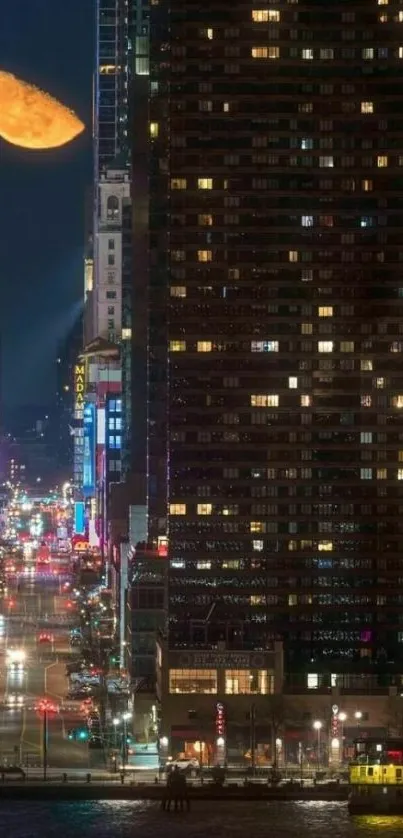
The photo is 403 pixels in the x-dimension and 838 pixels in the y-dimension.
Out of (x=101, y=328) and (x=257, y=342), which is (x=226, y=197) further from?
(x=101, y=328)

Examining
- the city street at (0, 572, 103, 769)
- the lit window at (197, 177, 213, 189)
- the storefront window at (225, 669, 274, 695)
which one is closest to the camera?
the city street at (0, 572, 103, 769)

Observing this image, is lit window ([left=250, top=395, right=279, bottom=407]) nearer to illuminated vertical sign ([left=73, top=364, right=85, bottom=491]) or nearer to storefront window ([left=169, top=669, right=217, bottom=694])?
storefront window ([left=169, top=669, right=217, bottom=694])

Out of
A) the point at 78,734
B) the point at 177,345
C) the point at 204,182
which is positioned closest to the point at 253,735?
the point at 78,734

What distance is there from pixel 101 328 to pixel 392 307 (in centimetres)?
9202

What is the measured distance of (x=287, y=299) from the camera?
74875 millimetres

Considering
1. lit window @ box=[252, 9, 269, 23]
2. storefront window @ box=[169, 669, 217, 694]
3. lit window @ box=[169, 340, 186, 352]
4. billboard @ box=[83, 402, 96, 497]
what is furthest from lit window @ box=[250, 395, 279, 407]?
billboard @ box=[83, 402, 96, 497]

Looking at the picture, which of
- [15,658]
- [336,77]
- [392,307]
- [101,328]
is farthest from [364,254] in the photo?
[101,328]

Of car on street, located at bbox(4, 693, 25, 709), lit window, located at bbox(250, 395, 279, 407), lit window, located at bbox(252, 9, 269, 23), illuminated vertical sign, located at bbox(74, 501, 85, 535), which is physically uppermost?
lit window, located at bbox(252, 9, 269, 23)

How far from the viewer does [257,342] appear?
245ft

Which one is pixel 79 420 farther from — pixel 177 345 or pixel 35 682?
pixel 177 345

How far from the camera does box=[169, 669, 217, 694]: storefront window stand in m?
69.7

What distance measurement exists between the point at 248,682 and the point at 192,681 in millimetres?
2186

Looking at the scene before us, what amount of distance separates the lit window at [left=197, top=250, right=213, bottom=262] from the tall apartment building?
0.14 ft

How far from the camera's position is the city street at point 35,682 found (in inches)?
2584
